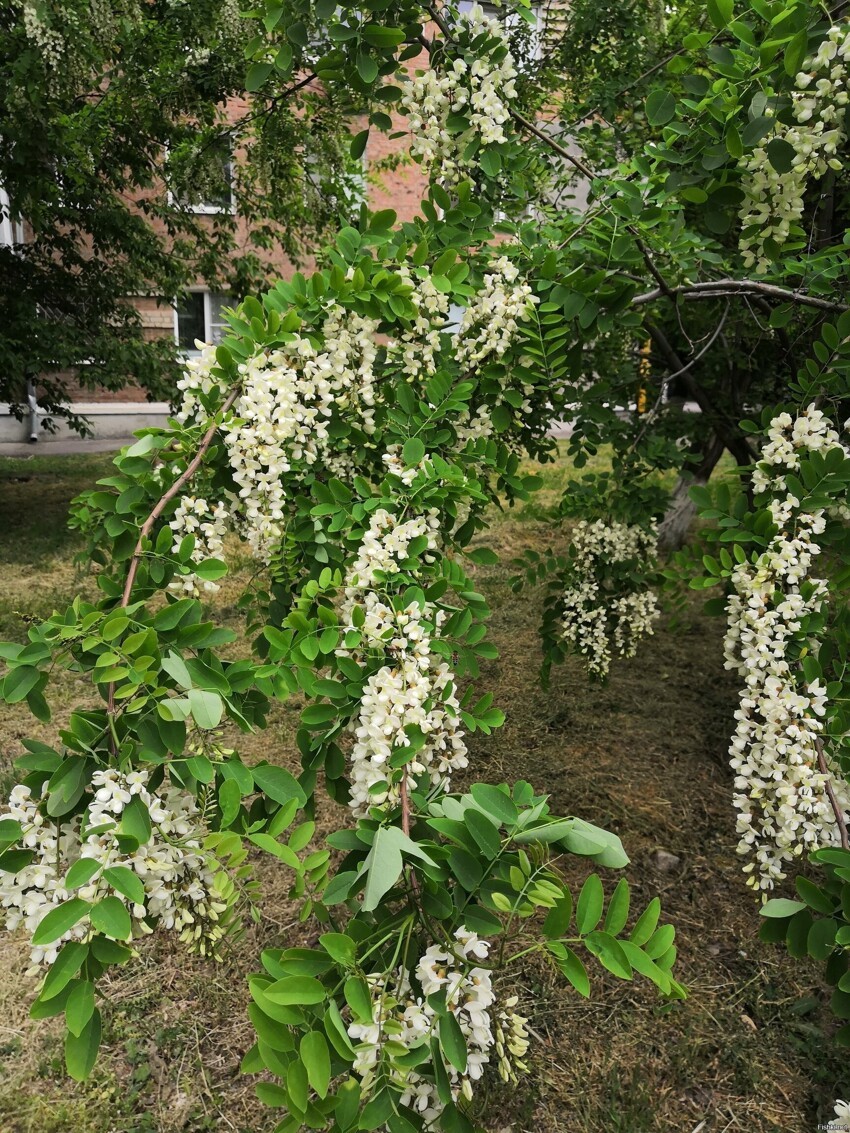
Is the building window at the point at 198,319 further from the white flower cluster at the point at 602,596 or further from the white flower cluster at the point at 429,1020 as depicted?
the white flower cluster at the point at 429,1020

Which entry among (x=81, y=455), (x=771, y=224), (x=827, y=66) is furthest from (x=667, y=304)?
(x=81, y=455)

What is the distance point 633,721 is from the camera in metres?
3.61

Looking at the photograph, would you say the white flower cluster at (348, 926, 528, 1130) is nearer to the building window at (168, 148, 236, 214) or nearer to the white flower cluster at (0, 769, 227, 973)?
the white flower cluster at (0, 769, 227, 973)

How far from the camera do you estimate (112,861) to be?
1065mm

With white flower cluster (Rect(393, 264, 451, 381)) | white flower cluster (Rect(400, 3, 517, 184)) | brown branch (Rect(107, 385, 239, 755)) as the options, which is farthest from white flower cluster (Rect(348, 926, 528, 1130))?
white flower cluster (Rect(400, 3, 517, 184))

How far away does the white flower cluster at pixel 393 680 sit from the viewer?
1.30 metres

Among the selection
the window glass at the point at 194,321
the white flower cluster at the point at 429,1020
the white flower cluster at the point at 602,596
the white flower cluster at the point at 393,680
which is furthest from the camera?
the window glass at the point at 194,321

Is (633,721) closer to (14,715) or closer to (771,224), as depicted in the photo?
(771,224)

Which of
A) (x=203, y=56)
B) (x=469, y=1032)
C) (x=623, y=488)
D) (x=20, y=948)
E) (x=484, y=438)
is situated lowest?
(x=20, y=948)

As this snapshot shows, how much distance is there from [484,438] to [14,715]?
Answer: 2839 mm

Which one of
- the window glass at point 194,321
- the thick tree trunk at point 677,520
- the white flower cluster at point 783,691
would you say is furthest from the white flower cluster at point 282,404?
the window glass at point 194,321

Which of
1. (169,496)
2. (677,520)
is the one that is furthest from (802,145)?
(677,520)

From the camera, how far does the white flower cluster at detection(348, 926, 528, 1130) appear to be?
972mm

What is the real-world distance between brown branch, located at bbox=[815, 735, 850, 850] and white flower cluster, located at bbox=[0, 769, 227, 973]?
3.70 feet
